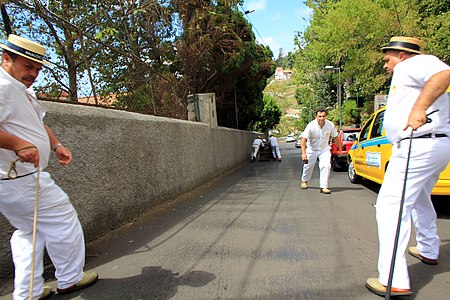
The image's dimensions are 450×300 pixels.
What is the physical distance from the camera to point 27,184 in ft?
7.51

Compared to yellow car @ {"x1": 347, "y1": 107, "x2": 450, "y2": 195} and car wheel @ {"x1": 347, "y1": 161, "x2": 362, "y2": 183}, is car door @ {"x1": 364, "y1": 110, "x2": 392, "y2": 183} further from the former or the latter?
car wheel @ {"x1": 347, "y1": 161, "x2": 362, "y2": 183}

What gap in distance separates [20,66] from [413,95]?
3.03 meters

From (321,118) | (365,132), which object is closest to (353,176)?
(365,132)

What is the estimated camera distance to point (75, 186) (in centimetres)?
360

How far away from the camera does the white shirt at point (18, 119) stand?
2.17 meters

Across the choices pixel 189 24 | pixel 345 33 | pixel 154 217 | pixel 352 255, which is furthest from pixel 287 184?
pixel 345 33

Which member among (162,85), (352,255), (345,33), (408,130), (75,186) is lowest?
(352,255)

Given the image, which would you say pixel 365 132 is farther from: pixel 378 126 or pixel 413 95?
pixel 413 95

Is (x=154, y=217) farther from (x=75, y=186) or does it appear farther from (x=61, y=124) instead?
(x=61, y=124)

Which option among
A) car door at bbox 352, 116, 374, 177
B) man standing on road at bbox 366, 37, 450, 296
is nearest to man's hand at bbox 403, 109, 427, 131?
man standing on road at bbox 366, 37, 450, 296

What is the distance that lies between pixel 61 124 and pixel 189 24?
29.0 ft

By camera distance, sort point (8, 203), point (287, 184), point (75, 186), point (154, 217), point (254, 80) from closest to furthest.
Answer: point (8, 203) → point (75, 186) → point (154, 217) → point (287, 184) → point (254, 80)

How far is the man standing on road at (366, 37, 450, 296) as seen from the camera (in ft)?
7.97

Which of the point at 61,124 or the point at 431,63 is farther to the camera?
the point at 61,124
